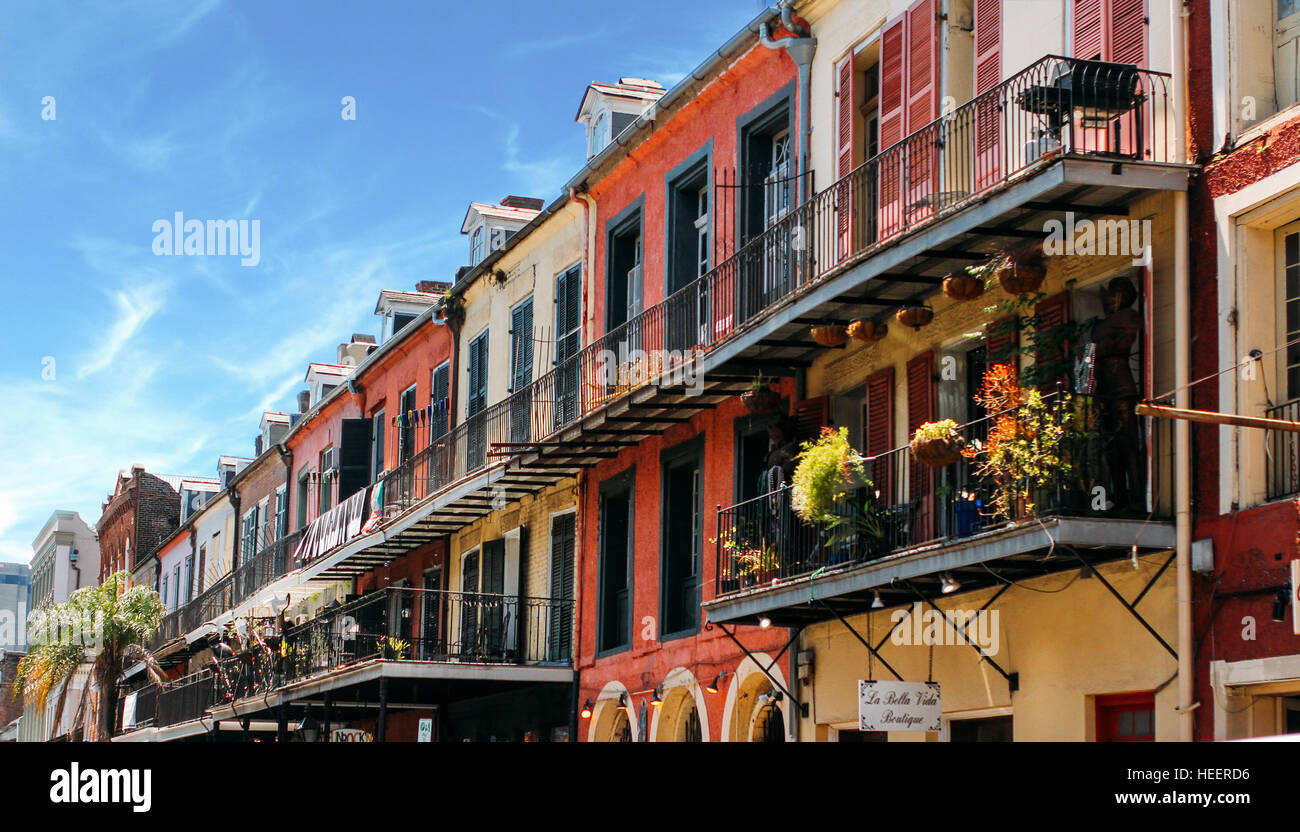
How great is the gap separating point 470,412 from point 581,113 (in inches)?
202

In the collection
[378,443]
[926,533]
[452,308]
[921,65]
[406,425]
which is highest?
[452,308]

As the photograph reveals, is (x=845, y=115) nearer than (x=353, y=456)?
Yes

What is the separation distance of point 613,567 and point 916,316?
785 cm

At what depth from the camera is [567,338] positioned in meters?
23.1

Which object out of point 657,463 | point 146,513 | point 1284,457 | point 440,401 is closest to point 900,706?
point 1284,457

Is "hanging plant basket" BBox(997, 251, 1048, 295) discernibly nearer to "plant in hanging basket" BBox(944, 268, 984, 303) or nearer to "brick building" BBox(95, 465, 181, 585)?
"plant in hanging basket" BBox(944, 268, 984, 303)

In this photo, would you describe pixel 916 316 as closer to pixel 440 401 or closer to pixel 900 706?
pixel 900 706

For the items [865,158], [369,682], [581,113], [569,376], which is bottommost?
[369,682]

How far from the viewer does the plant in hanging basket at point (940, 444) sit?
12.9 metres

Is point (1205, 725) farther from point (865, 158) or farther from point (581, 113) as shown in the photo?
point (581, 113)

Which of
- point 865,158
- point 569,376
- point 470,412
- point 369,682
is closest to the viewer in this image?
point 865,158

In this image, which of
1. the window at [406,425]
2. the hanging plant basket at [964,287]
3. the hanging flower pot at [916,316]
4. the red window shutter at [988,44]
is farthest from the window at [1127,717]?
the window at [406,425]
